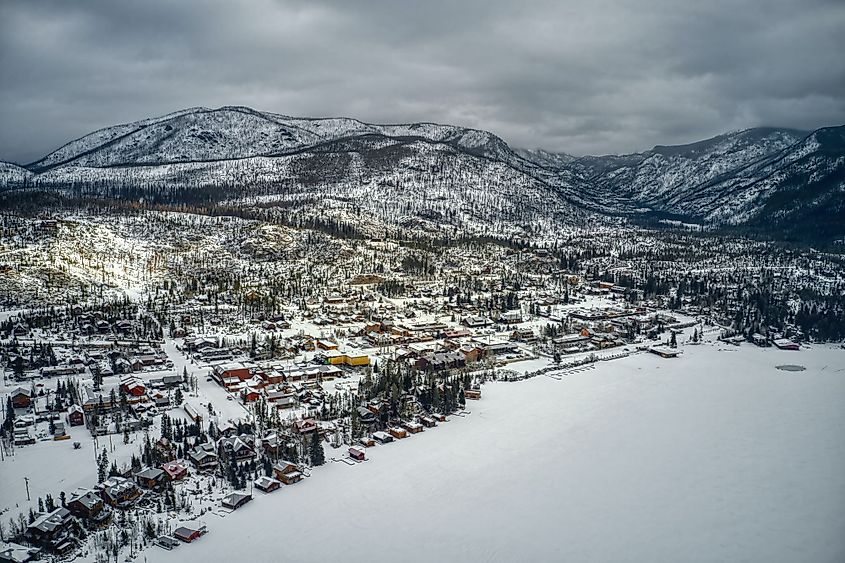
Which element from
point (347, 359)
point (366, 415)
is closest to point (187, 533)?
point (366, 415)

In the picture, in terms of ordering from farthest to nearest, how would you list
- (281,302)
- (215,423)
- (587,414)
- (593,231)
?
1. (593,231)
2. (281,302)
3. (587,414)
4. (215,423)

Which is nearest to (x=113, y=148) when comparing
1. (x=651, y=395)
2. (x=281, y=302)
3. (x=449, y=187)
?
(x=449, y=187)

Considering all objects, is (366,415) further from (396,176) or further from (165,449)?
(396,176)

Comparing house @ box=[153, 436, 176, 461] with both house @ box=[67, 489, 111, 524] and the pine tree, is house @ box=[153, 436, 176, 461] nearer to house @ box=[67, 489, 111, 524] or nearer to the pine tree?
house @ box=[67, 489, 111, 524]

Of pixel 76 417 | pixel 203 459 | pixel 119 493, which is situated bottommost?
pixel 119 493

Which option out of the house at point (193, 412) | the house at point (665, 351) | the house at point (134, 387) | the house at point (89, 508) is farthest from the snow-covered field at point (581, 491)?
the house at point (134, 387)

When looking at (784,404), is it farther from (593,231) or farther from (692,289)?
(593,231)
